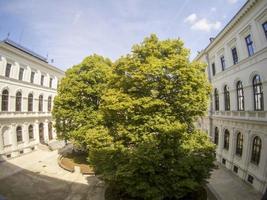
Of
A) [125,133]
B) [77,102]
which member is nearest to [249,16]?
[125,133]

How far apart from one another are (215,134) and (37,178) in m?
20.1

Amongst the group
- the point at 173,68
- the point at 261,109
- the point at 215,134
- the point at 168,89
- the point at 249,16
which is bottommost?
the point at 215,134

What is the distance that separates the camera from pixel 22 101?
30312mm

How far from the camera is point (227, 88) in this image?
2283 cm

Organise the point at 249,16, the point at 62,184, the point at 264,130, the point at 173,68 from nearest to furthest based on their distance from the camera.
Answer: the point at 173,68 → the point at 264,130 → the point at 249,16 → the point at 62,184

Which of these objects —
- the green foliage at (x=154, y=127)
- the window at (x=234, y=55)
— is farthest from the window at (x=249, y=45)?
the green foliage at (x=154, y=127)

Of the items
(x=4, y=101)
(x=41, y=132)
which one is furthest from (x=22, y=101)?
(x=41, y=132)

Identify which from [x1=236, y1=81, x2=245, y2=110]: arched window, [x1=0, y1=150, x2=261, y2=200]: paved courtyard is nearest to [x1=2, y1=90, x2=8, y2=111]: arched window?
[x1=0, y1=150, x2=261, y2=200]: paved courtyard

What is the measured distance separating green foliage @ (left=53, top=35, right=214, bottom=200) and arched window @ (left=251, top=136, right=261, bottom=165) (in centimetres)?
584

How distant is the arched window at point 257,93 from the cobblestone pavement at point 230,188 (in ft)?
20.9

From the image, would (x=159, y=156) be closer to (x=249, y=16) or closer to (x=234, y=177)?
(x=234, y=177)

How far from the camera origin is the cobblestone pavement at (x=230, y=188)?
52.0 feet

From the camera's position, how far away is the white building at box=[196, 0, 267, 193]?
1620cm

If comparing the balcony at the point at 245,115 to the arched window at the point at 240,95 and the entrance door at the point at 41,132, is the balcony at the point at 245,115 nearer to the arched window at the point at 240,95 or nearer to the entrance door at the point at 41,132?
→ the arched window at the point at 240,95
